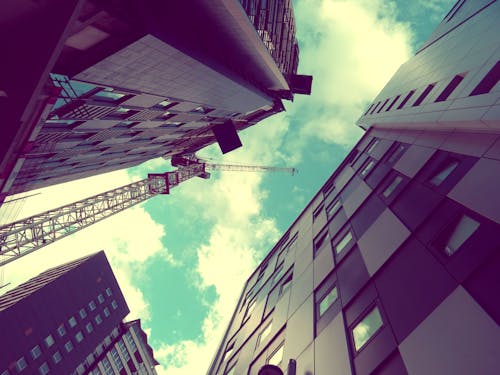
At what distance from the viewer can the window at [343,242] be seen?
44.1 feet

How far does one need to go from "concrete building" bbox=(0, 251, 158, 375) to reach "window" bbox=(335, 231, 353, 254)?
56.1 metres

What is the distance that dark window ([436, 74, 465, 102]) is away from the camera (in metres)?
13.7

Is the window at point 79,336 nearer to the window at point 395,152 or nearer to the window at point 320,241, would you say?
the window at point 320,241

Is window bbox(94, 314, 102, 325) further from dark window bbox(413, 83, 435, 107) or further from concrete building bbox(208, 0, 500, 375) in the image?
dark window bbox(413, 83, 435, 107)

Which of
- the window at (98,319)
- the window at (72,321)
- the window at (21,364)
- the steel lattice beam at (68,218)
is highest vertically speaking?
the steel lattice beam at (68,218)

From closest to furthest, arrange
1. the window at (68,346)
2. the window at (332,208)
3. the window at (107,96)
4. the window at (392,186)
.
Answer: the window at (392,186)
the window at (107,96)
the window at (332,208)
the window at (68,346)

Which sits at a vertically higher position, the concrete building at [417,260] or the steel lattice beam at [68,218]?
the concrete building at [417,260]

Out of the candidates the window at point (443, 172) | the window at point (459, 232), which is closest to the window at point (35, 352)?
the window at point (443, 172)

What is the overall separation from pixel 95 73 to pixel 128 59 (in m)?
1.79

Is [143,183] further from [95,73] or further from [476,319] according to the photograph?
[476,319]

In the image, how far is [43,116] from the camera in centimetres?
1053

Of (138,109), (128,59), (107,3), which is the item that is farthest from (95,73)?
(138,109)

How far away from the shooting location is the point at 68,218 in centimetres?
4172

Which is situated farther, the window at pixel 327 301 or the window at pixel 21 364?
the window at pixel 21 364
